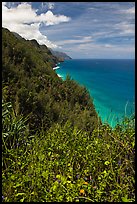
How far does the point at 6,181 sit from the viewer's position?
2.64 m

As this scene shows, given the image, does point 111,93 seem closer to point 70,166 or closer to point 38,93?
point 38,93

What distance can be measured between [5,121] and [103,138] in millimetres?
1175

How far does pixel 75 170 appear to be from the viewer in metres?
2.83

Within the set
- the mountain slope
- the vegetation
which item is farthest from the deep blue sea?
the mountain slope

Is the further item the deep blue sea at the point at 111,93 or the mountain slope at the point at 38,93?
the mountain slope at the point at 38,93

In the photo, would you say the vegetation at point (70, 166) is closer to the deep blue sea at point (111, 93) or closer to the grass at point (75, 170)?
the grass at point (75, 170)

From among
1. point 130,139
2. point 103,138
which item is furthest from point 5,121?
point 130,139

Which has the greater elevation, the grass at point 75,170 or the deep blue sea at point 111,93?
the deep blue sea at point 111,93

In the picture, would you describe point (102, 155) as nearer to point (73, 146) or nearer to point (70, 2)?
point (73, 146)

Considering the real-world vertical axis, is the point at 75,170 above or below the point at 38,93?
below

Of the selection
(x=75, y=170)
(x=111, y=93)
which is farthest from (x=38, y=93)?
(x=111, y=93)

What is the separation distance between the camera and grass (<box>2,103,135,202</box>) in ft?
7.89

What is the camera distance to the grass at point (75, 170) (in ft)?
7.89

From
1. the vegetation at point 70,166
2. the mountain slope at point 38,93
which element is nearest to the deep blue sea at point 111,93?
the vegetation at point 70,166
